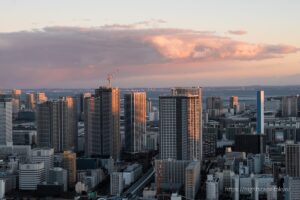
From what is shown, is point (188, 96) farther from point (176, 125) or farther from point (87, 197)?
point (87, 197)

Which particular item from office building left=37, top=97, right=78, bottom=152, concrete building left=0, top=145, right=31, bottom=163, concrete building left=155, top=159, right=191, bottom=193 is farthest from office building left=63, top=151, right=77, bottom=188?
office building left=37, top=97, right=78, bottom=152

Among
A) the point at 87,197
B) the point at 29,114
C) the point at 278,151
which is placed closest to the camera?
the point at 87,197

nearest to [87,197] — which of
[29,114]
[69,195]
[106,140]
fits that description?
[69,195]

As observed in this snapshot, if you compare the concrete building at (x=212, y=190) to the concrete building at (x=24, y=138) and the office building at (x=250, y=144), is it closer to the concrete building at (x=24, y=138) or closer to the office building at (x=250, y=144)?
the office building at (x=250, y=144)

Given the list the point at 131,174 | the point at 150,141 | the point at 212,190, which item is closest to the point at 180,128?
the point at 131,174

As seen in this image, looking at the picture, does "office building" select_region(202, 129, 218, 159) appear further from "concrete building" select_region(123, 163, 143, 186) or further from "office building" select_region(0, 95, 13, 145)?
"office building" select_region(0, 95, 13, 145)
